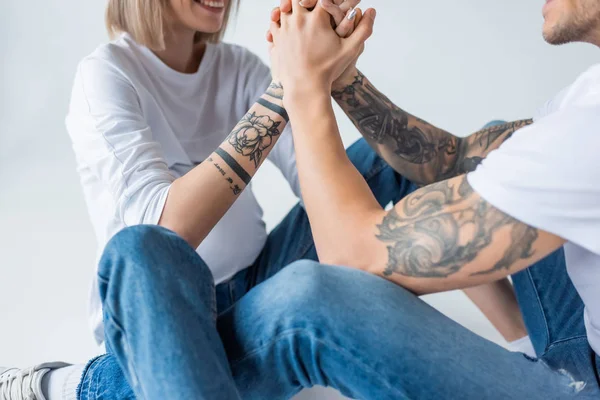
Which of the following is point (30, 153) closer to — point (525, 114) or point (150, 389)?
point (525, 114)

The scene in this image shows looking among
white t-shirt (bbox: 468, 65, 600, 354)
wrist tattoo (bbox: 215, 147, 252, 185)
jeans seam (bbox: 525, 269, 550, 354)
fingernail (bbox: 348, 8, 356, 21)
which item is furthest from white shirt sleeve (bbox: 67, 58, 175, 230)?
jeans seam (bbox: 525, 269, 550, 354)

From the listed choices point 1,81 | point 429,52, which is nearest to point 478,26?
point 429,52

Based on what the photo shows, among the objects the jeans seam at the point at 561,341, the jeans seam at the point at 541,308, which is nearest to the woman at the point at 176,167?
the jeans seam at the point at 541,308

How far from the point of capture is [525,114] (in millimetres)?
2654

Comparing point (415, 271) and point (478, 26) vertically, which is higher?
point (478, 26)

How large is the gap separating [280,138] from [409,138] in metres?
0.36

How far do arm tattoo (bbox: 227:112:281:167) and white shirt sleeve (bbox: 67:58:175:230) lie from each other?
0.15m

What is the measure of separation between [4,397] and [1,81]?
2058 millimetres

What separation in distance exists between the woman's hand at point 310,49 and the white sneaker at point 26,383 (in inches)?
27.9

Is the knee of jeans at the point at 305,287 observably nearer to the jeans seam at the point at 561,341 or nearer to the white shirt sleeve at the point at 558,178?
the white shirt sleeve at the point at 558,178

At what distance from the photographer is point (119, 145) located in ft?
4.24

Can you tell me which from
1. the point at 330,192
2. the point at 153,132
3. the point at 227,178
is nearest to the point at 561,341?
the point at 330,192

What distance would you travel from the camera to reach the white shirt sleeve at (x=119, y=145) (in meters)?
1.26

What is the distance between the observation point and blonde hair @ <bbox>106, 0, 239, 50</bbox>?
1520 millimetres
